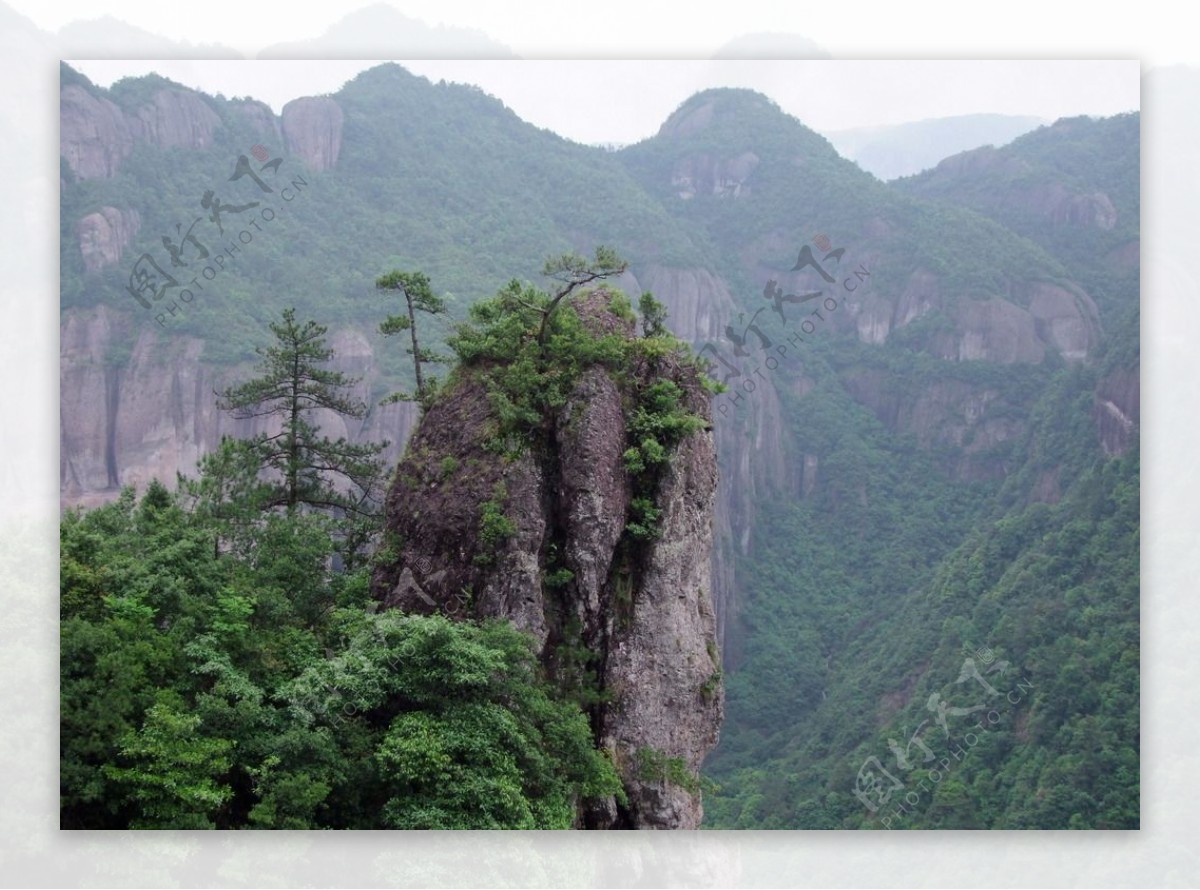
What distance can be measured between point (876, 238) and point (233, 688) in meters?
55.7

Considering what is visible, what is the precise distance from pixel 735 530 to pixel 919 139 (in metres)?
18.0

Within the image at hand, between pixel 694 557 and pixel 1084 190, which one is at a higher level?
pixel 1084 190

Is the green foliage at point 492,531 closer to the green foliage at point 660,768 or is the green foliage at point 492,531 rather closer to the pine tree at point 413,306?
the green foliage at point 660,768

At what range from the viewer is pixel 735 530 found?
4919cm

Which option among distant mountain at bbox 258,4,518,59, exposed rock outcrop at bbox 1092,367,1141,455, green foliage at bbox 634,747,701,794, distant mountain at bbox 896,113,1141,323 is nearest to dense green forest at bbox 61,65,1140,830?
distant mountain at bbox 896,113,1141,323

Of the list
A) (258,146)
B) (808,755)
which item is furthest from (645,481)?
(258,146)

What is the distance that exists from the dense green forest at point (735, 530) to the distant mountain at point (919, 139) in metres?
6.58

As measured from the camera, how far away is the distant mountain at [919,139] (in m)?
32.8

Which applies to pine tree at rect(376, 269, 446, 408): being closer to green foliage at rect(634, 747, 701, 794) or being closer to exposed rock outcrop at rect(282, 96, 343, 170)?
green foliage at rect(634, 747, 701, 794)

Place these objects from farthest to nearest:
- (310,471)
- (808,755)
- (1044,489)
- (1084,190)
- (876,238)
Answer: (876,238)
(1084,190)
(1044,489)
(808,755)
(310,471)

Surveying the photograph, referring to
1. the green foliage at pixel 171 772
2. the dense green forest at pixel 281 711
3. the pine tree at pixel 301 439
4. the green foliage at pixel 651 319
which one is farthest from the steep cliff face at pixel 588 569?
the green foliage at pixel 171 772

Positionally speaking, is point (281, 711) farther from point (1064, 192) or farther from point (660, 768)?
point (1064, 192)

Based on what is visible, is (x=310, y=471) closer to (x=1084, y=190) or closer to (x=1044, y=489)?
(x=1044, y=489)

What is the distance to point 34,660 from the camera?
9.36m
